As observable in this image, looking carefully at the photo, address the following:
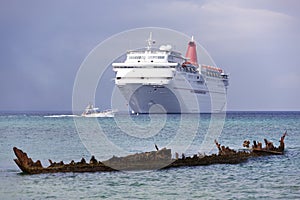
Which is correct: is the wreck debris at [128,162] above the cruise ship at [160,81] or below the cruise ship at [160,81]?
below

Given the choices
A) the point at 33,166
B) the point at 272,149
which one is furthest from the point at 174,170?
the point at 272,149

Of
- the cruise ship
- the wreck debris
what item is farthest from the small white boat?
the wreck debris

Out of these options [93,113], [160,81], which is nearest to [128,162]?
[160,81]

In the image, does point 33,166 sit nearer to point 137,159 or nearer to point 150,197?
point 137,159

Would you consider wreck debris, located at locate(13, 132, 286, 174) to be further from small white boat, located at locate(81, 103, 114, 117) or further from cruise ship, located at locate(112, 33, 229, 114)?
small white boat, located at locate(81, 103, 114, 117)

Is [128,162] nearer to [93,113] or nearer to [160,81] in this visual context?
[160,81]

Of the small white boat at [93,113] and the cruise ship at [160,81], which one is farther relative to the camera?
the small white boat at [93,113]

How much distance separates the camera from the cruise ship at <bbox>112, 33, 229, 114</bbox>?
249ft

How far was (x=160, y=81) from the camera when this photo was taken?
75.5m

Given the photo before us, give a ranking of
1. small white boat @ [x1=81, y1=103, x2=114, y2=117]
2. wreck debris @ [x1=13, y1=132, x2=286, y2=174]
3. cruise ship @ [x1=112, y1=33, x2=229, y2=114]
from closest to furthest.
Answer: wreck debris @ [x1=13, y1=132, x2=286, y2=174] → cruise ship @ [x1=112, y1=33, x2=229, y2=114] → small white boat @ [x1=81, y1=103, x2=114, y2=117]

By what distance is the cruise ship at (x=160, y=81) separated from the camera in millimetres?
75875

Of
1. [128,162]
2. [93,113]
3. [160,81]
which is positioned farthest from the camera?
[93,113]

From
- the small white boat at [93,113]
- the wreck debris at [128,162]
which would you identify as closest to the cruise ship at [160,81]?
the small white boat at [93,113]

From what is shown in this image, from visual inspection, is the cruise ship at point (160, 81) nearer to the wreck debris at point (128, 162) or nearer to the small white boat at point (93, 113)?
the small white boat at point (93, 113)
